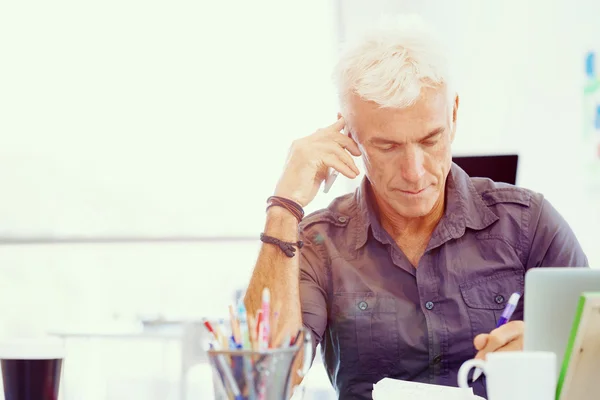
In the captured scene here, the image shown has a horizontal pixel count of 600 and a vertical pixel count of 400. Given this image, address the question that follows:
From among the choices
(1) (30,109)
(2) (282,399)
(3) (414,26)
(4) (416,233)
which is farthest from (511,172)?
(1) (30,109)

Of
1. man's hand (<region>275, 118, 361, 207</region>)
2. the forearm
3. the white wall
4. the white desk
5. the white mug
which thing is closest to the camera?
the white mug

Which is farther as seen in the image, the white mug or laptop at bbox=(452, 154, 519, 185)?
laptop at bbox=(452, 154, 519, 185)

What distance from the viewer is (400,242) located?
5.85ft

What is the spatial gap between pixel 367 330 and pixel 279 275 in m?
0.23

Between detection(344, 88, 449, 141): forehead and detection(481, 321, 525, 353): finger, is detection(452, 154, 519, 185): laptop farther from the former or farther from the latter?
detection(481, 321, 525, 353): finger

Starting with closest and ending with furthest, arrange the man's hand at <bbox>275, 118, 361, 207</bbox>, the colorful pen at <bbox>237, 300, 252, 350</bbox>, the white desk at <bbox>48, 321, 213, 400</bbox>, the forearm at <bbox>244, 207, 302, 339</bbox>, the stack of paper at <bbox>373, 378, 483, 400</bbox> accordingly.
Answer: the colorful pen at <bbox>237, 300, 252, 350</bbox> < the stack of paper at <bbox>373, 378, 483, 400</bbox> < the forearm at <bbox>244, 207, 302, 339</bbox> < the man's hand at <bbox>275, 118, 361, 207</bbox> < the white desk at <bbox>48, 321, 213, 400</bbox>

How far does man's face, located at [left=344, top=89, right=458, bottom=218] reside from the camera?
1634mm

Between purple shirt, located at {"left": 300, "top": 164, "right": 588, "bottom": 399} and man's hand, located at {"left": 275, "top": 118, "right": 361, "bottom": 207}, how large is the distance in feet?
0.42

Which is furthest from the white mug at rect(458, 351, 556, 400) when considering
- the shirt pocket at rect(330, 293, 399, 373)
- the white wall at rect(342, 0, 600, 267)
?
the white wall at rect(342, 0, 600, 267)

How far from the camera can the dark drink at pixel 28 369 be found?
1.13m

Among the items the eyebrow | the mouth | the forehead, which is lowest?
the mouth

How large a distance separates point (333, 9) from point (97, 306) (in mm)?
1738

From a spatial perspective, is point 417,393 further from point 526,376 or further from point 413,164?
point 413,164

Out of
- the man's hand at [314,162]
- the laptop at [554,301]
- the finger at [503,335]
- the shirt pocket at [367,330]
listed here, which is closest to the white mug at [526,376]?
the laptop at [554,301]
